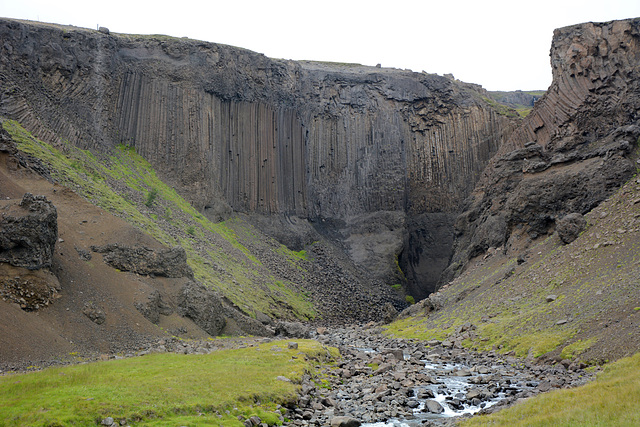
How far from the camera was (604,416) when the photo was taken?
13758 mm

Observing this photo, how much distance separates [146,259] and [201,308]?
5.48 m

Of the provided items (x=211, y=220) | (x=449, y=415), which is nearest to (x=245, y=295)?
(x=211, y=220)

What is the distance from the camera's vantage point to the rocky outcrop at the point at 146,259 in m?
35.4

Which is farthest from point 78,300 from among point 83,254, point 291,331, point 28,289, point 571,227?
point 571,227

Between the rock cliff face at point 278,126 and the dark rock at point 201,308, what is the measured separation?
110ft

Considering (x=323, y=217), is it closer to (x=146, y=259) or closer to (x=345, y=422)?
(x=146, y=259)

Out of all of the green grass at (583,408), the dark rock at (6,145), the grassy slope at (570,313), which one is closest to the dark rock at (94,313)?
the dark rock at (6,145)

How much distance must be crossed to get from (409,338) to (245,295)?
17344 mm

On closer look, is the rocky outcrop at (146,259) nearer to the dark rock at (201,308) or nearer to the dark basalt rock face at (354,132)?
the dark rock at (201,308)

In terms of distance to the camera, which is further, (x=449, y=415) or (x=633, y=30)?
(x=633, y=30)

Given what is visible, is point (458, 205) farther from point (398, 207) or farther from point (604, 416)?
point (604, 416)

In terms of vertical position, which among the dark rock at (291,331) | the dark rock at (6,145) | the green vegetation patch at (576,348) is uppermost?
the dark rock at (6,145)

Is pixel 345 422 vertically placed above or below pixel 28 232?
below

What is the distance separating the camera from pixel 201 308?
36.5m
